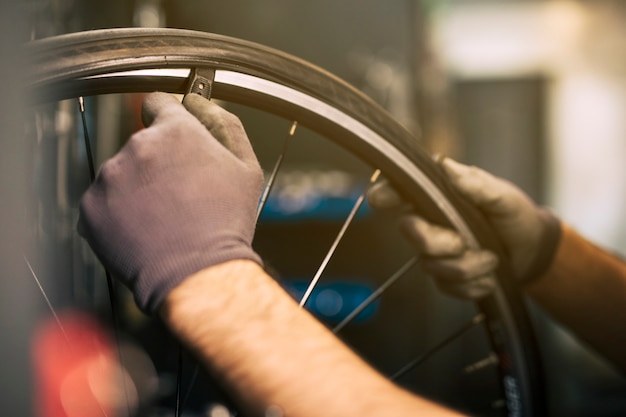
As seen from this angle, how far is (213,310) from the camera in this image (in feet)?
1.22

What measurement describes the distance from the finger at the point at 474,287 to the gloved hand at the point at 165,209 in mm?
302

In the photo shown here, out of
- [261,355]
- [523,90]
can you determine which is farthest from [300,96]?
[523,90]

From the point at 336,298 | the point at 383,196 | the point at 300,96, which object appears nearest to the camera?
the point at 300,96

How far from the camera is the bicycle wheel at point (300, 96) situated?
1.30ft

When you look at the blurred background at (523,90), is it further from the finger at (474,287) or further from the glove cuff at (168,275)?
the glove cuff at (168,275)

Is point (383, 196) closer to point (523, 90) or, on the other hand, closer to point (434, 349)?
point (434, 349)

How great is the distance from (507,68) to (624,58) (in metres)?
0.36

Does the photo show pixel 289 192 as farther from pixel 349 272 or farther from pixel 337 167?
pixel 349 272

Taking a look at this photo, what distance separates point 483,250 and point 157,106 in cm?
34

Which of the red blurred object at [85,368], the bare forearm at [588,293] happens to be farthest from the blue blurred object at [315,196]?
the bare forearm at [588,293]

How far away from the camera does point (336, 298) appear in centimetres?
179

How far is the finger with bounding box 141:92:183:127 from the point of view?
40 centimetres

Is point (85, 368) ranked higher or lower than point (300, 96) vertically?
lower

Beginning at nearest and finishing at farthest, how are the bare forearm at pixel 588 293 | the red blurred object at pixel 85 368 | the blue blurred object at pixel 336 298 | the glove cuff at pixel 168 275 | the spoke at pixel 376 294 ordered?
the glove cuff at pixel 168 275 < the spoke at pixel 376 294 < the bare forearm at pixel 588 293 < the red blurred object at pixel 85 368 < the blue blurred object at pixel 336 298
